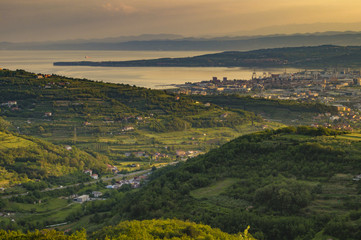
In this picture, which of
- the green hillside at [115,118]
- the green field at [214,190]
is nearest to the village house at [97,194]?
the green hillside at [115,118]

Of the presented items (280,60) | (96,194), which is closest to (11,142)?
(96,194)

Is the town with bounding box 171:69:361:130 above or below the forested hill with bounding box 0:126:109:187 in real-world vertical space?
above

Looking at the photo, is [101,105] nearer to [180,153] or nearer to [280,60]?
[180,153]

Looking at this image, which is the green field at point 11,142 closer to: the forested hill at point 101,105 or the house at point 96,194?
the house at point 96,194

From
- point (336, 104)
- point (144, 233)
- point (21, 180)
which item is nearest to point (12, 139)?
point (21, 180)

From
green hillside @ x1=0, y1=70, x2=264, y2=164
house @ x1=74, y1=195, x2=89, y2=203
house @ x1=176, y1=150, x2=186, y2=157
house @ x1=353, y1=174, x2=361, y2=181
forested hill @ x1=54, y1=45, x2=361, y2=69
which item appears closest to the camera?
house @ x1=353, y1=174, x2=361, y2=181

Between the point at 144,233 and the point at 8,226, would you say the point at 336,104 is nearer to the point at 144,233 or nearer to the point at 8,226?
the point at 8,226

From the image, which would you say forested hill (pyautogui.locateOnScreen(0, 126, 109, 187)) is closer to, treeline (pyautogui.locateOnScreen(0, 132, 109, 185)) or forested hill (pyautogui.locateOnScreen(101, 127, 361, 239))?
treeline (pyautogui.locateOnScreen(0, 132, 109, 185))

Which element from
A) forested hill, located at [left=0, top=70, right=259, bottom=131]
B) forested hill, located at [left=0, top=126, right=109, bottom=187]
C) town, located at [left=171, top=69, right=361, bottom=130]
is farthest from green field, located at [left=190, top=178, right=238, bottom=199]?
forested hill, located at [left=0, top=70, right=259, bottom=131]
